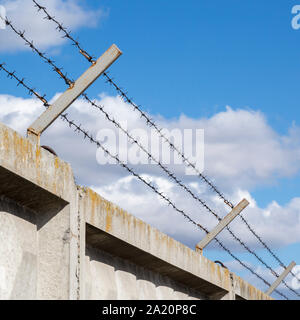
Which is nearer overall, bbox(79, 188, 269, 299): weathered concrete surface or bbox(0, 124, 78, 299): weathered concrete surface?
bbox(0, 124, 78, 299): weathered concrete surface

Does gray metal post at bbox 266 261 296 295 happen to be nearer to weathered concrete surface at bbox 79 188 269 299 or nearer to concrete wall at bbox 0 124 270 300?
weathered concrete surface at bbox 79 188 269 299

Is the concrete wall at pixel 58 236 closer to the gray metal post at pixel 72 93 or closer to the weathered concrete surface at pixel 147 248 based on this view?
the weathered concrete surface at pixel 147 248

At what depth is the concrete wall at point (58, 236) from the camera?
29.7 ft

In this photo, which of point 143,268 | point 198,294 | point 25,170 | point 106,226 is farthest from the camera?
point 198,294

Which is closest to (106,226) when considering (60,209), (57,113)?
(60,209)

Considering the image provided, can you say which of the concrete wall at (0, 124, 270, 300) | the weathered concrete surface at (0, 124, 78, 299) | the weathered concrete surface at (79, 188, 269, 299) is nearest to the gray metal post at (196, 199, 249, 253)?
the weathered concrete surface at (79, 188, 269, 299)

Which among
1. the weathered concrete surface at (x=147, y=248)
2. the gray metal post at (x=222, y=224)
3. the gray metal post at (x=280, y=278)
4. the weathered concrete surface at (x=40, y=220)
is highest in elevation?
the gray metal post at (x=280, y=278)

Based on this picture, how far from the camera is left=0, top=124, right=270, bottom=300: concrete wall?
9.05m

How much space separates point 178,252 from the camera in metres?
13.7

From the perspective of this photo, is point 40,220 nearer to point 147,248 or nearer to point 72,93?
point 72,93

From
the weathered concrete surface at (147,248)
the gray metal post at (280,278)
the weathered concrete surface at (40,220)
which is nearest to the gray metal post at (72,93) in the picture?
the weathered concrete surface at (40,220)

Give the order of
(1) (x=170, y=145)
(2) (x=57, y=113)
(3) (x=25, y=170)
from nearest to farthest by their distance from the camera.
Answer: (3) (x=25, y=170) → (2) (x=57, y=113) → (1) (x=170, y=145)

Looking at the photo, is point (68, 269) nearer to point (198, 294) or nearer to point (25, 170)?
point (25, 170)
